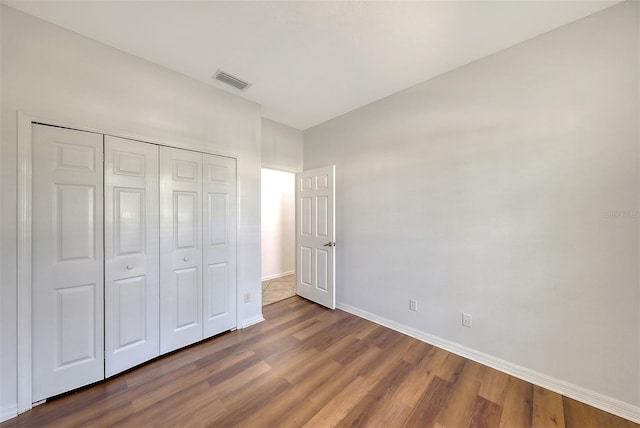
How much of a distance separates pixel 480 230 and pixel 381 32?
6.15 ft

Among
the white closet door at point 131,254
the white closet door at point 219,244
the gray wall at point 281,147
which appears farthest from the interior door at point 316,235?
the white closet door at point 131,254

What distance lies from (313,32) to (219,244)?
7.10 ft

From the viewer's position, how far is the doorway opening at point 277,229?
464 centimetres

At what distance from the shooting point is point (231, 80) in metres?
2.35

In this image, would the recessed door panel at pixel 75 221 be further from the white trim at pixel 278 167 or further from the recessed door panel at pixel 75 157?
the white trim at pixel 278 167

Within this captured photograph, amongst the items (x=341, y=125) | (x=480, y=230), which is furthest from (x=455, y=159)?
(x=341, y=125)

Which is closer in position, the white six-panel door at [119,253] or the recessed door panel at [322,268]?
the white six-panel door at [119,253]

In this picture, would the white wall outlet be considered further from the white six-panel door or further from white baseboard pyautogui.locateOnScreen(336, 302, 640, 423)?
the white six-panel door

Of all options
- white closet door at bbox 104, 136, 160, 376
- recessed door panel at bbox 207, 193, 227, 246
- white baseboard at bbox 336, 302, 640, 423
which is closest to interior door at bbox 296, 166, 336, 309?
white baseboard at bbox 336, 302, 640, 423

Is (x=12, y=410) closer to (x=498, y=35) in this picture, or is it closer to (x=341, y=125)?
(x=341, y=125)

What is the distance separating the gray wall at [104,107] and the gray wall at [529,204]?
168cm

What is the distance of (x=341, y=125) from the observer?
126 inches

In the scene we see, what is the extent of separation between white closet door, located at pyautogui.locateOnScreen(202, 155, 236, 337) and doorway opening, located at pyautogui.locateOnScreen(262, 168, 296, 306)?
1825 millimetres

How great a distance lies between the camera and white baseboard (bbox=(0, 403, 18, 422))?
145 cm
